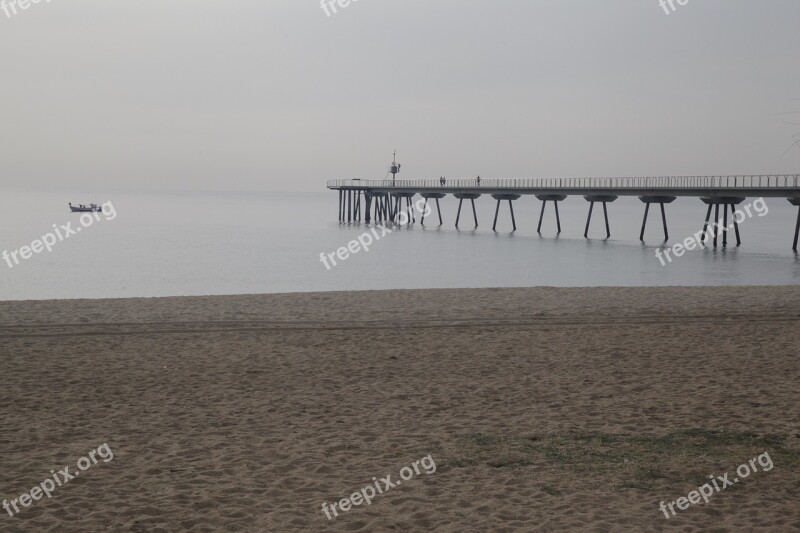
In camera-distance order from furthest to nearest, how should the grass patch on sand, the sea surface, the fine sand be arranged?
the sea surface
the grass patch on sand
the fine sand

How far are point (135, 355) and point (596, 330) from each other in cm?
731

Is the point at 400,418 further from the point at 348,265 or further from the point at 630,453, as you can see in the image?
the point at 348,265

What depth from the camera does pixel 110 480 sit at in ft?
21.4

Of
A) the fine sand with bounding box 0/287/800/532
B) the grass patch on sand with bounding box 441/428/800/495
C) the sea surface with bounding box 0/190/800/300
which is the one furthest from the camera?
the sea surface with bounding box 0/190/800/300

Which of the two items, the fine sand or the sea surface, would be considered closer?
the fine sand

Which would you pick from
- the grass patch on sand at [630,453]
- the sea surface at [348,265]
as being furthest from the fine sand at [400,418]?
the sea surface at [348,265]

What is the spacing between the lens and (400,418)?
27.8 ft

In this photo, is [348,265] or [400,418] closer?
[400,418]

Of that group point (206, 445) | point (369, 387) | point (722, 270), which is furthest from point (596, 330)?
point (722, 270)

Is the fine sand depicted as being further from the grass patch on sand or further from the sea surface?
the sea surface

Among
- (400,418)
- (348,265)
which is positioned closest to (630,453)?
(400,418)

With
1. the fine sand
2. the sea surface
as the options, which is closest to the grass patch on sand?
the fine sand

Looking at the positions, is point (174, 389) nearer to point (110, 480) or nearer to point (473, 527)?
point (110, 480)

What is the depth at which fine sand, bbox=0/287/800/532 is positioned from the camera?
593cm
